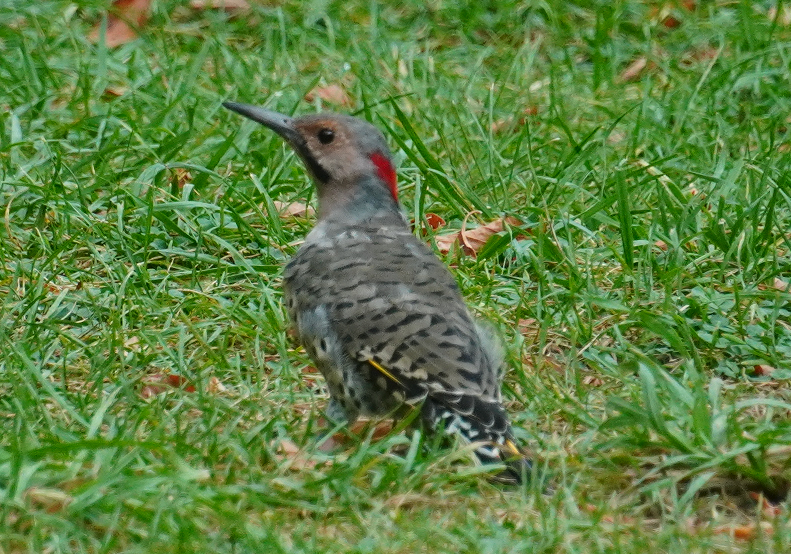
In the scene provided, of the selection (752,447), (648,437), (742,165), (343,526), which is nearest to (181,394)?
(343,526)

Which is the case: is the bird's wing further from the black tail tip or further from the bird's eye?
the bird's eye

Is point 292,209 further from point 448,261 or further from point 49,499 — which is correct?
point 49,499

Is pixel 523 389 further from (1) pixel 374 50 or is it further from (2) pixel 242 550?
(1) pixel 374 50

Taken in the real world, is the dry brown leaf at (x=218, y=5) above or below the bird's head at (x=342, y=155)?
above

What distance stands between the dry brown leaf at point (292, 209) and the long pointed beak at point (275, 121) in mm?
727

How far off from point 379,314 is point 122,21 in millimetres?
4437

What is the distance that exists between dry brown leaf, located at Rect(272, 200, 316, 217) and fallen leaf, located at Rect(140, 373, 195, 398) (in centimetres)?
150

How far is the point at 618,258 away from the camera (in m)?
6.06

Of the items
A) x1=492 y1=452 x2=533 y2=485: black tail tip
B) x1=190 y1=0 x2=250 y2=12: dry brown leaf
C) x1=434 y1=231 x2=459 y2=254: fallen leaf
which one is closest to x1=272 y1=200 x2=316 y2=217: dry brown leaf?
x1=434 y1=231 x2=459 y2=254: fallen leaf

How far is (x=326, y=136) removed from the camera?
19.0 feet

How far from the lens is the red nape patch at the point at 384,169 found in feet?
19.0

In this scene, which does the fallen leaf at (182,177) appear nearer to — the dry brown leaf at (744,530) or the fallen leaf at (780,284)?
the fallen leaf at (780,284)

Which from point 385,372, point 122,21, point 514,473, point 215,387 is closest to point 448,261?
point 215,387

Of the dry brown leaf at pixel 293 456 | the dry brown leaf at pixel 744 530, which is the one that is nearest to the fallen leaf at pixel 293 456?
the dry brown leaf at pixel 293 456
